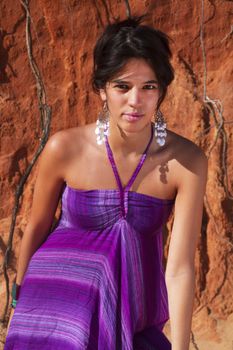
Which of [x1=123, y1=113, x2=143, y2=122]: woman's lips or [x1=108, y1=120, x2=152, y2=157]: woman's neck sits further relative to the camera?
[x1=108, y1=120, x2=152, y2=157]: woman's neck

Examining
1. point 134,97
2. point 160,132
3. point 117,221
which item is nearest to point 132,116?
point 134,97

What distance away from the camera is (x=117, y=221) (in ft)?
6.06

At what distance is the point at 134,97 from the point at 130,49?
0.42 feet

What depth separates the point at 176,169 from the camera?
1.84 metres

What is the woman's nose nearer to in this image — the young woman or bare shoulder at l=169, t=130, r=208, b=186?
the young woman

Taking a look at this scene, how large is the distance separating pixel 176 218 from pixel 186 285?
19 cm

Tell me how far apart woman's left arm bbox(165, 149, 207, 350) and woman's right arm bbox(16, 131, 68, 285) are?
14.5 inches

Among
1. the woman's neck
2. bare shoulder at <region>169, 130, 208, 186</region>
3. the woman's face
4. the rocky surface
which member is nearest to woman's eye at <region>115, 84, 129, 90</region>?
the woman's face

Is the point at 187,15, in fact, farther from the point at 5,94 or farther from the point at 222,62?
the point at 5,94

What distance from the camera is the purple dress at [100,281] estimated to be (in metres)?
1.77

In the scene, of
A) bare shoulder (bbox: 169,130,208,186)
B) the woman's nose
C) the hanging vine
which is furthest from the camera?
the hanging vine

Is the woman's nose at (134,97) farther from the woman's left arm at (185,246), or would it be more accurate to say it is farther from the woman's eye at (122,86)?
the woman's left arm at (185,246)

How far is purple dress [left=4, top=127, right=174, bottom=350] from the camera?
1767mm

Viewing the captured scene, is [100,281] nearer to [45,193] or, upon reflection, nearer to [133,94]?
[45,193]
